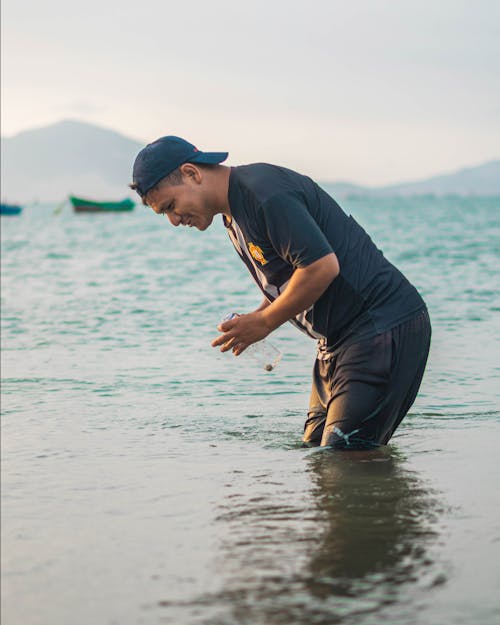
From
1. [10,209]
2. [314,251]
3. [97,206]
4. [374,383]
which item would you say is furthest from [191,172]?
[97,206]

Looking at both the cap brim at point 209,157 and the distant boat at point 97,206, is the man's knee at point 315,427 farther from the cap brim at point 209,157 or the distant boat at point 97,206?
the distant boat at point 97,206

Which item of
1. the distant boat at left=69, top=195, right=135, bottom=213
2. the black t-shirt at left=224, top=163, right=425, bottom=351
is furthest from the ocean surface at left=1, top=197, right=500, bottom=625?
the distant boat at left=69, top=195, right=135, bottom=213

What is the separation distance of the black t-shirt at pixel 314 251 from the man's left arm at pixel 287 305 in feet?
0.14

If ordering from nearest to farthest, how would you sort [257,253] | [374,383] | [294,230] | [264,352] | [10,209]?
[294,230] → [257,253] → [374,383] → [264,352] → [10,209]

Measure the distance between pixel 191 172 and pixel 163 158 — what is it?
0.13 metres

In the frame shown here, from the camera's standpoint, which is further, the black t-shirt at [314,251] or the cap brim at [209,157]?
the cap brim at [209,157]

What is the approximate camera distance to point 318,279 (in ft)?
Answer: 12.6

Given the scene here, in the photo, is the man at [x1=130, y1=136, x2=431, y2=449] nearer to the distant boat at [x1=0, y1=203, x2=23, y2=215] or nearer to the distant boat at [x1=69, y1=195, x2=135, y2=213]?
the distant boat at [x1=0, y1=203, x2=23, y2=215]

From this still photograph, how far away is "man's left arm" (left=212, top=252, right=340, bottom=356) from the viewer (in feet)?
12.6

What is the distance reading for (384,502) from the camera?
14.3ft

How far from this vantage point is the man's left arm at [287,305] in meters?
3.84

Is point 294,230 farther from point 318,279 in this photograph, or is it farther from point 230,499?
point 230,499

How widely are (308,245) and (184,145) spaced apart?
0.66m

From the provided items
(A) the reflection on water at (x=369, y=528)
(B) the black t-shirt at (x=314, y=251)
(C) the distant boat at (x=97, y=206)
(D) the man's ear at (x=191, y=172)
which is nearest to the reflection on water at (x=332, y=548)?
(A) the reflection on water at (x=369, y=528)
